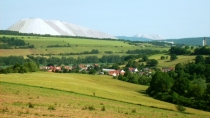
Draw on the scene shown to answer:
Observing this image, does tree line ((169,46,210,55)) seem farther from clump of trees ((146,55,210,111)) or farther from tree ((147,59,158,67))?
clump of trees ((146,55,210,111))

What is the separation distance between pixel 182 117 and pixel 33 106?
12026 millimetres

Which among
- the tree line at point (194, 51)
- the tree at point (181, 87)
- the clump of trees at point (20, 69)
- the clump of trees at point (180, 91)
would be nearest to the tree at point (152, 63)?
the tree line at point (194, 51)

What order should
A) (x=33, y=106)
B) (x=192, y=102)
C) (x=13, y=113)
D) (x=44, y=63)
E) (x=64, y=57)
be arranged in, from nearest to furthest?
1. (x=13, y=113)
2. (x=33, y=106)
3. (x=192, y=102)
4. (x=44, y=63)
5. (x=64, y=57)

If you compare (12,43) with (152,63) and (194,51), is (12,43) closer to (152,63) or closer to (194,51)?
(152,63)

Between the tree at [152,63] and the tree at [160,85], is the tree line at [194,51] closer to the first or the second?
the tree at [152,63]

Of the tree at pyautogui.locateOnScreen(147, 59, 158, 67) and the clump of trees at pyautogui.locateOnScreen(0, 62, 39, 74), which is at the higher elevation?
the clump of trees at pyautogui.locateOnScreen(0, 62, 39, 74)

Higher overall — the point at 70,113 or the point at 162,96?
the point at 70,113

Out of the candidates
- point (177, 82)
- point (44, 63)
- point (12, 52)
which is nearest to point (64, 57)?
point (44, 63)

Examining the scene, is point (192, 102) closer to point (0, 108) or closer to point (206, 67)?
point (0, 108)

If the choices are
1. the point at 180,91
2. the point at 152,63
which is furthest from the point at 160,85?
the point at 152,63

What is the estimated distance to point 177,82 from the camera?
62.1 m

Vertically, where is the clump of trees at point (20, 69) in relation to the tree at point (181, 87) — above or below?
above

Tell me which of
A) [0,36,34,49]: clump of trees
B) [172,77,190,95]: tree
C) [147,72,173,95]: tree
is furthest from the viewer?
[0,36,34,49]: clump of trees

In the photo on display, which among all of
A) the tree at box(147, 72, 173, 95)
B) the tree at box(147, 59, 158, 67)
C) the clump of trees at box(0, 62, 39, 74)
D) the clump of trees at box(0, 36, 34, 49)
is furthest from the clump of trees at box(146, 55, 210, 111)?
the clump of trees at box(0, 36, 34, 49)
